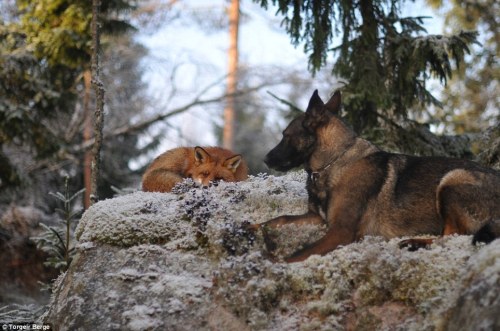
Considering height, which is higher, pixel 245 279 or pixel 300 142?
pixel 300 142

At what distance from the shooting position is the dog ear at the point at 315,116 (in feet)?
20.6

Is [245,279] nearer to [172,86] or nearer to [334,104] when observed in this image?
[334,104]

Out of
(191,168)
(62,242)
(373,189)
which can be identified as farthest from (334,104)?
(62,242)

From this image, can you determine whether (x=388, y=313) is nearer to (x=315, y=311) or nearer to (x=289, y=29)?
(x=315, y=311)

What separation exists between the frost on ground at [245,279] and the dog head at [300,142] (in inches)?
26.5

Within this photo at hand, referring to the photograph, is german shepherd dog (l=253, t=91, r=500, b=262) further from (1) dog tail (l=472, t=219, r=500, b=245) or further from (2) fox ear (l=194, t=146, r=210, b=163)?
(2) fox ear (l=194, t=146, r=210, b=163)

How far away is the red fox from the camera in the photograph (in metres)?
8.06

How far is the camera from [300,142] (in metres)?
6.32

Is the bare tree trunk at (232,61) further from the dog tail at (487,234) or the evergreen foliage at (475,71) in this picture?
the dog tail at (487,234)

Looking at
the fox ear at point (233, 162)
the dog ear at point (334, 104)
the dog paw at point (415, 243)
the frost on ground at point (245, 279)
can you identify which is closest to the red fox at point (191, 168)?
the fox ear at point (233, 162)

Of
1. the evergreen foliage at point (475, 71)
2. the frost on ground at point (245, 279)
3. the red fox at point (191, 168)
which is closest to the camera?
the frost on ground at point (245, 279)

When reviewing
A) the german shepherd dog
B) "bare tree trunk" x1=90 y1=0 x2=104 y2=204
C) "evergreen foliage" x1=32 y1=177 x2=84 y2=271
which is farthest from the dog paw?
"bare tree trunk" x1=90 y1=0 x2=104 y2=204

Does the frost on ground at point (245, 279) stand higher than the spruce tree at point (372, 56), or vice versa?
the spruce tree at point (372, 56)

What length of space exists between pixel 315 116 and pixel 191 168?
2.81 metres
